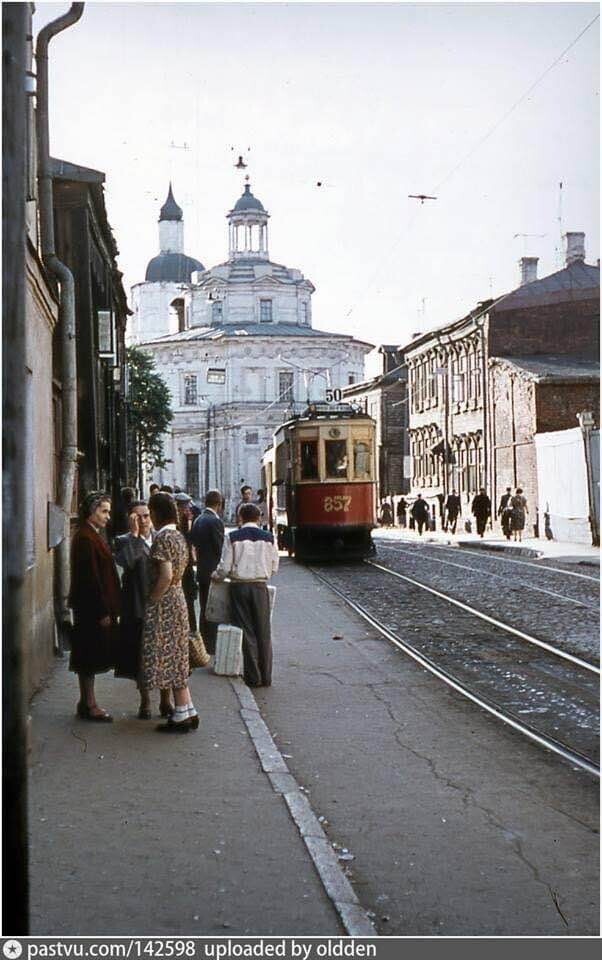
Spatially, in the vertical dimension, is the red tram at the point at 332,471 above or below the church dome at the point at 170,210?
below

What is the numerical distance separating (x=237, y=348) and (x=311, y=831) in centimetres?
1333

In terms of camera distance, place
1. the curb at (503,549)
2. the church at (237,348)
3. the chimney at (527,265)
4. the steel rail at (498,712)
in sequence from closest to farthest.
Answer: the steel rail at (498,712), the church at (237,348), the chimney at (527,265), the curb at (503,549)

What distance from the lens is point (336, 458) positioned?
2497 centimetres

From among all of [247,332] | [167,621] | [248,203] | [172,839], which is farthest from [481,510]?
[172,839]

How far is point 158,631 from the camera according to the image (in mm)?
8312

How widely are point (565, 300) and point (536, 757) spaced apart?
27.2m

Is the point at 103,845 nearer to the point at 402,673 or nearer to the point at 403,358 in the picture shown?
the point at 402,673

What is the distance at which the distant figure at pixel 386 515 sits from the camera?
5419 cm

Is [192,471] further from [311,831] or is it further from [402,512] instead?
[311,831]

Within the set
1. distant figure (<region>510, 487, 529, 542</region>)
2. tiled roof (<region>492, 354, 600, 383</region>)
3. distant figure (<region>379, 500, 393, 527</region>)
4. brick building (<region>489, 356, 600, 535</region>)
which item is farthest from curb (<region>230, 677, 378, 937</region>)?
distant figure (<region>379, 500, 393, 527</region>)

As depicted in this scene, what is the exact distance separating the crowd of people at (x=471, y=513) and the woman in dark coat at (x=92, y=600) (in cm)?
2418

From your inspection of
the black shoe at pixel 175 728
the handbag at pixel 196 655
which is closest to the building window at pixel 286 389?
the handbag at pixel 196 655

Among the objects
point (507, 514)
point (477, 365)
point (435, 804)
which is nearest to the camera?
point (435, 804)

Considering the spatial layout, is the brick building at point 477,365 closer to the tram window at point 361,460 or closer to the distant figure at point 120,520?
the tram window at point 361,460
